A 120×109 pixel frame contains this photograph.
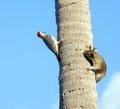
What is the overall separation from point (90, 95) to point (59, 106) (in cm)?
53

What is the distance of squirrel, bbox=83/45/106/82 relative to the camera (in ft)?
26.3

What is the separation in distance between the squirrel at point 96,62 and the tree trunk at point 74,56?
9cm

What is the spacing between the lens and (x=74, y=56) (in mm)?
7965

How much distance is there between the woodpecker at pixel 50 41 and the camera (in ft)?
27.2

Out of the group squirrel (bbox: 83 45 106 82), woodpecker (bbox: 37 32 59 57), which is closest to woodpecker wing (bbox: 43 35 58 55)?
woodpecker (bbox: 37 32 59 57)

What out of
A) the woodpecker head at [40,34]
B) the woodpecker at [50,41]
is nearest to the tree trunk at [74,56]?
the woodpecker at [50,41]

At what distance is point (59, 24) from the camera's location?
842cm

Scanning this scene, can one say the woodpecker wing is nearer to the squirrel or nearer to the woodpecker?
the woodpecker

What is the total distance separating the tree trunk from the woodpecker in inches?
3.3


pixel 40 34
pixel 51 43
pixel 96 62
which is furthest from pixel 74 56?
pixel 40 34

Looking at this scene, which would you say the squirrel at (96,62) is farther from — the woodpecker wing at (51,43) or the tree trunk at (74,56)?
the woodpecker wing at (51,43)

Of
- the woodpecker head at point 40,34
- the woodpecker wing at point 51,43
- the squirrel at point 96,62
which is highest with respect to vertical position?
the woodpecker head at point 40,34

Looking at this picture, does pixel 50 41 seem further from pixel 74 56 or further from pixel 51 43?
pixel 74 56

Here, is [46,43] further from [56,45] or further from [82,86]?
[82,86]
